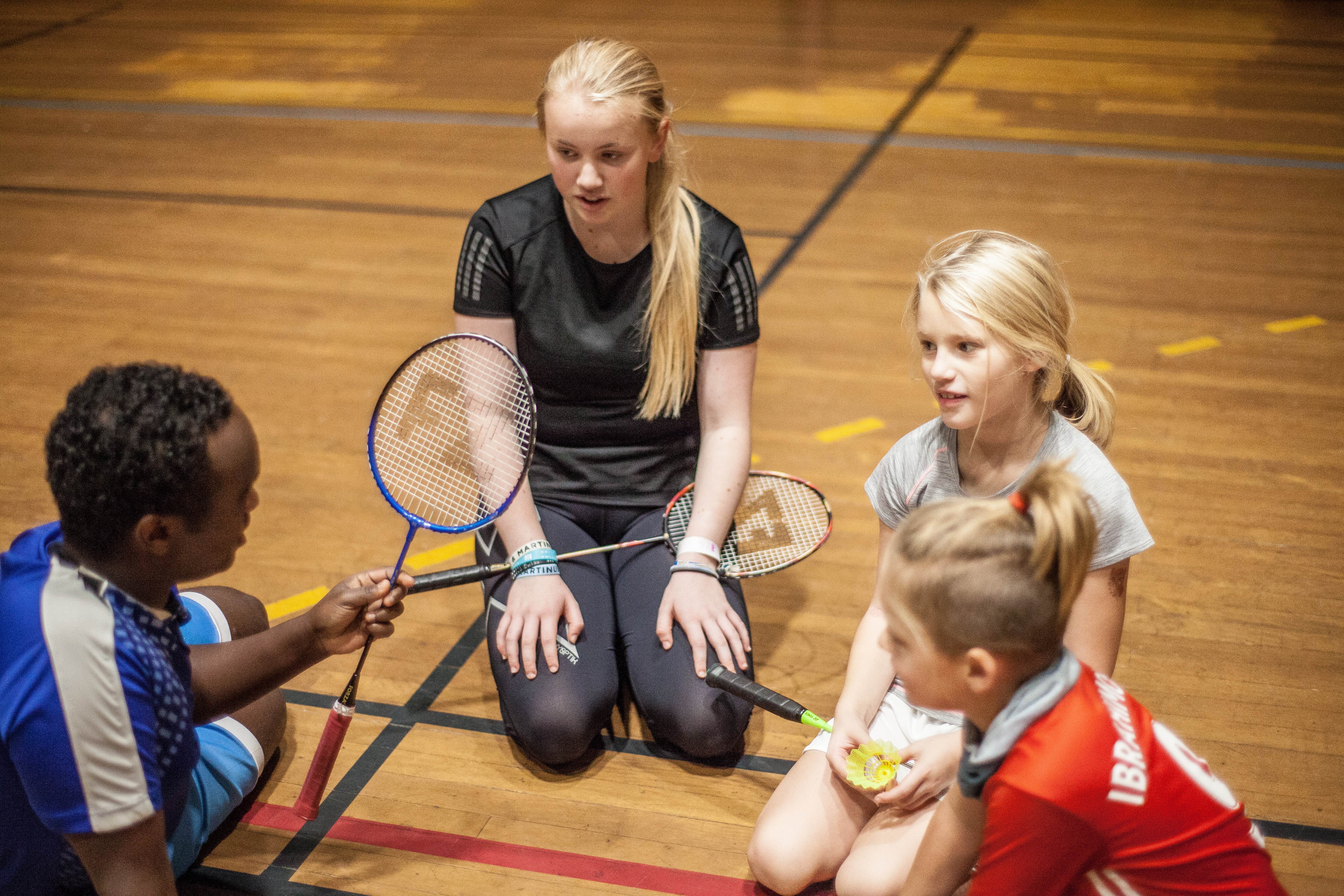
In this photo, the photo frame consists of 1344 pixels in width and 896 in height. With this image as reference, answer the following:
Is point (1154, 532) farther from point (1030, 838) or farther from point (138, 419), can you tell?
point (138, 419)

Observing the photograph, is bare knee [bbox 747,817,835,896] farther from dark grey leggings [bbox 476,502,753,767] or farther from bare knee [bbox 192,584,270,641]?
bare knee [bbox 192,584,270,641]

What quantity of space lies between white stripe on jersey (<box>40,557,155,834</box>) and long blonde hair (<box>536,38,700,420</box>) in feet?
4.60

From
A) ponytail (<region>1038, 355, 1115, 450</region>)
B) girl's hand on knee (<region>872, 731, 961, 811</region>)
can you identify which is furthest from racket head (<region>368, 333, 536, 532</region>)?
ponytail (<region>1038, 355, 1115, 450</region>)

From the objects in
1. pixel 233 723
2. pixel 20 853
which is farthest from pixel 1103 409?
pixel 20 853

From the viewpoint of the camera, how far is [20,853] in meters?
1.96

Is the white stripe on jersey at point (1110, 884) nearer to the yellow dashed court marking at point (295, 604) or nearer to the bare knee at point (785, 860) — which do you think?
the bare knee at point (785, 860)

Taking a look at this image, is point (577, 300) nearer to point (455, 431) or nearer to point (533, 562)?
point (455, 431)

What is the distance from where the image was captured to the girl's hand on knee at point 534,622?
2693 millimetres

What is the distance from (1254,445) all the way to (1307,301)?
1314 mm

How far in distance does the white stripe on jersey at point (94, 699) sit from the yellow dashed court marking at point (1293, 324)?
435cm

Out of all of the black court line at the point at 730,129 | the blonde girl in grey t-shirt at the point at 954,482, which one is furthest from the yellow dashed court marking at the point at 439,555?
the black court line at the point at 730,129

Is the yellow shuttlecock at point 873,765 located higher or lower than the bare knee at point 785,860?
higher

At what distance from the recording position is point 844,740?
237cm

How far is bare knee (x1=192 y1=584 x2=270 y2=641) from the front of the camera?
2.70 metres
